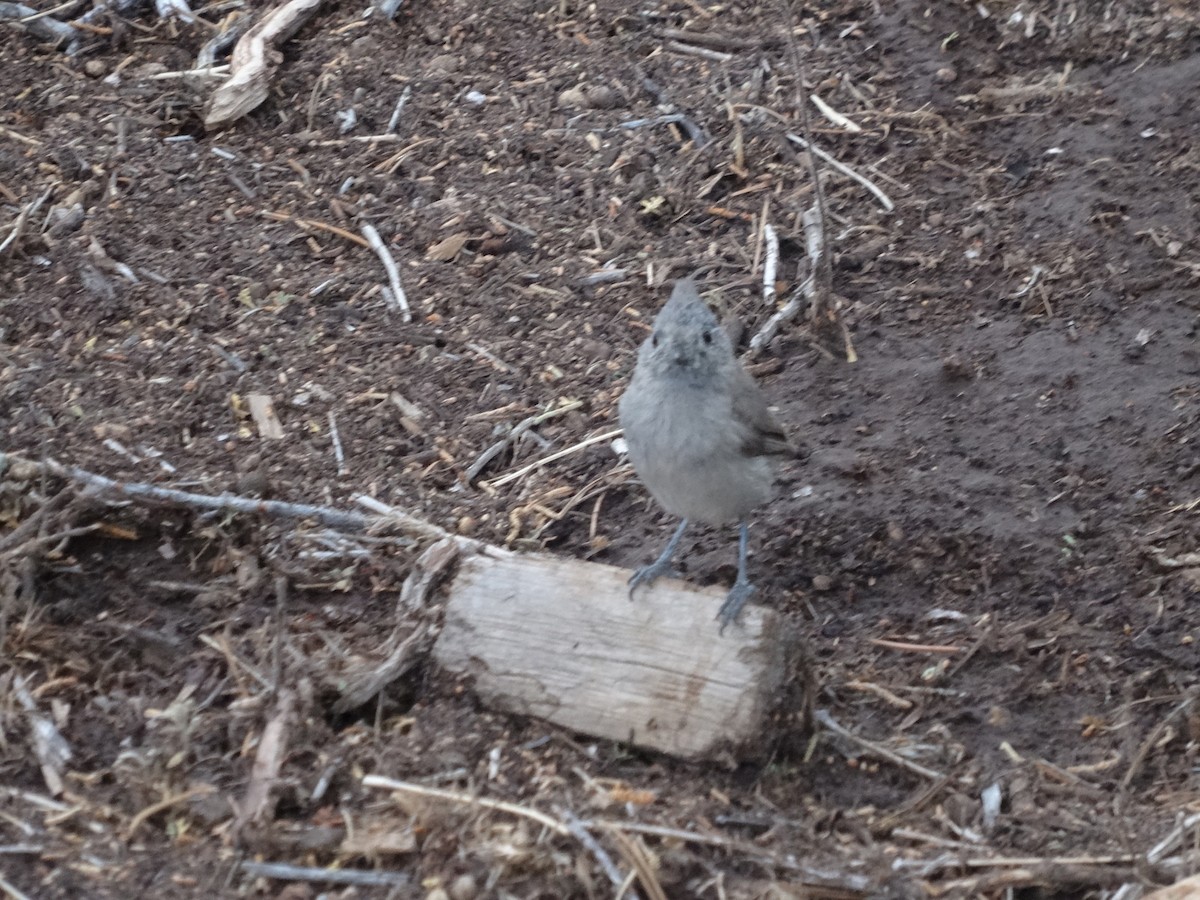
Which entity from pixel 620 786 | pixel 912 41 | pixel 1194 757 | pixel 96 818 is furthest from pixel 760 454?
pixel 912 41

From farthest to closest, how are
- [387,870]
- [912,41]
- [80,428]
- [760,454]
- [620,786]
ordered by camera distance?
[912,41] < [80,428] < [760,454] < [620,786] < [387,870]

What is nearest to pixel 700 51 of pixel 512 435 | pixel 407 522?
pixel 512 435

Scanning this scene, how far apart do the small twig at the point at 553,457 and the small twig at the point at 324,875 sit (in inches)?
83.3

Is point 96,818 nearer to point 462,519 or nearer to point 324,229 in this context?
point 462,519

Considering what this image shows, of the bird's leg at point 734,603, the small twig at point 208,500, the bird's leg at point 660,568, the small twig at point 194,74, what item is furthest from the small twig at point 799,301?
the small twig at point 194,74

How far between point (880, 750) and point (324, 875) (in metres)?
1.73

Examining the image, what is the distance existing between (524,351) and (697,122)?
196cm

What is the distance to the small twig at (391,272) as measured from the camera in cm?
580

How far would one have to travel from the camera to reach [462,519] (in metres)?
4.86

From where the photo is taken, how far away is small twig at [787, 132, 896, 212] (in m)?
6.43

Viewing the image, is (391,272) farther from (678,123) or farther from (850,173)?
(850,173)

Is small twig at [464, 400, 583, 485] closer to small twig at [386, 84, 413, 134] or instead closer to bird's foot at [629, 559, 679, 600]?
bird's foot at [629, 559, 679, 600]

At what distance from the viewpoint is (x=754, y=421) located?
4344 millimetres

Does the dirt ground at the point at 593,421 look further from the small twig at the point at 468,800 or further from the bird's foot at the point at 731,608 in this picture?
the bird's foot at the point at 731,608
